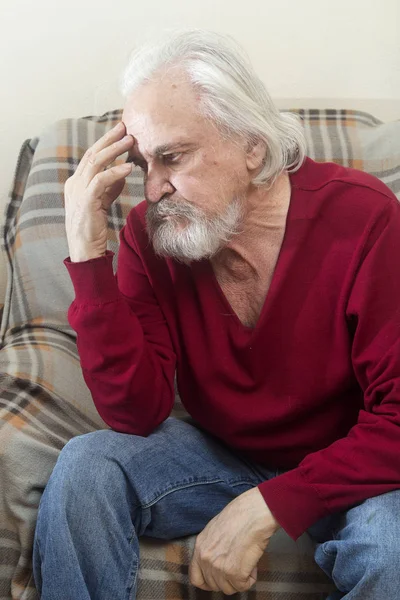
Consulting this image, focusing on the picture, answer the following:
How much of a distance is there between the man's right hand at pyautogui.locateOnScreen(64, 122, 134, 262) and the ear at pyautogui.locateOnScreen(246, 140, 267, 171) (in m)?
0.17

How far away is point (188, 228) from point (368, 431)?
387 mm

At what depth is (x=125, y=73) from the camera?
116 centimetres

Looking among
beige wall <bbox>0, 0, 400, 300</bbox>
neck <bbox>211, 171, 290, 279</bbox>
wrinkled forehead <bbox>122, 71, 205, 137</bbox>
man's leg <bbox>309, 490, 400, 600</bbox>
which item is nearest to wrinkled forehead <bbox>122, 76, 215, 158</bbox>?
wrinkled forehead <bbox>122, 71, 205, 137</bbox>

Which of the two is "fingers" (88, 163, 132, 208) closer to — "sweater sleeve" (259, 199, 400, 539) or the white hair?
the white hair

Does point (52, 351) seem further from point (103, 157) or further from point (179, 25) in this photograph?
point (179, 25)

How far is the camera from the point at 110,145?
114 centimetres

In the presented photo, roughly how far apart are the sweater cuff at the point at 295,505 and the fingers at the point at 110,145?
53 centimetres

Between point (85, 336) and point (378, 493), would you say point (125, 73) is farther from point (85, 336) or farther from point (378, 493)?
point (378, 493)

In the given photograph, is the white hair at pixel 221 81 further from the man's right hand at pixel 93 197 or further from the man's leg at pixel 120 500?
the man's leg at pixel 120 500

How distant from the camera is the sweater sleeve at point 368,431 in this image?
3.37ft

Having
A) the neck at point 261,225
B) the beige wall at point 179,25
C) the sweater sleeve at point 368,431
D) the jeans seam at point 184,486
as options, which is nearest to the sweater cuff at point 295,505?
the sweater sleeve at point 368,431

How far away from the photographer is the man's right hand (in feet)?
3.75

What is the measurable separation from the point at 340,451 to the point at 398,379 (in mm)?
126

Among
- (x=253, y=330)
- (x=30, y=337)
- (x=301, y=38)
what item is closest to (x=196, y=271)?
(x=253, y=330)
